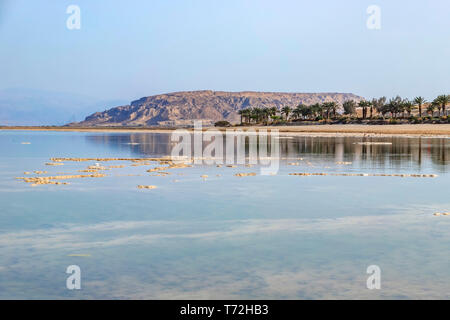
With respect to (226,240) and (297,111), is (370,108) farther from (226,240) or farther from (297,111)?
(226,240)

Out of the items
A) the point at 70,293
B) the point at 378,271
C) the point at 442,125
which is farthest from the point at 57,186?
the point at 442,125

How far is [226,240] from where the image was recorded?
43.2 ft

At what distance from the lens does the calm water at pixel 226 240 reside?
9664 mm

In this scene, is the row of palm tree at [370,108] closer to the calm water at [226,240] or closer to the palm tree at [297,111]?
the palm tree at [297,111]

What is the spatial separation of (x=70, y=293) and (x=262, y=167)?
2512 cm

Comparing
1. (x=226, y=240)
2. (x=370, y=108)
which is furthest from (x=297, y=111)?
(x=226, y=240)

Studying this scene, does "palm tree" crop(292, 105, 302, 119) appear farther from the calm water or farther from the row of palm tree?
the calm water

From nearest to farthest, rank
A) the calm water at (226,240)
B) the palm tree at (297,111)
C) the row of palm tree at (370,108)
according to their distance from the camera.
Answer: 1. the calm water at (226,240)
2. the row of palm tree at (370,108)
3. the palm tree at (297,111)

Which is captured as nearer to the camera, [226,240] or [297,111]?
[226,240]

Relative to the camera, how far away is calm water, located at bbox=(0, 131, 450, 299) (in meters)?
9.66

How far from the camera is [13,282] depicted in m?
9.89

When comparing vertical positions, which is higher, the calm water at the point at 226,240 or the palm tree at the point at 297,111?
the palm tree at the point at 297,111

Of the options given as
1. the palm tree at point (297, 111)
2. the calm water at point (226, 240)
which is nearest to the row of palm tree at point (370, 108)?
the palm tree at point (297, 111)
